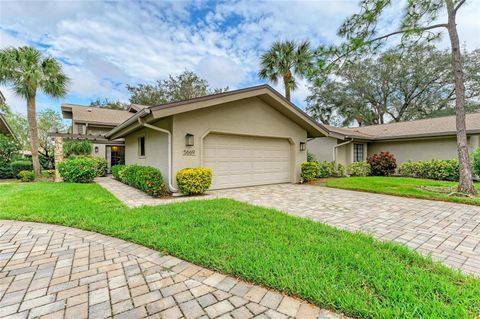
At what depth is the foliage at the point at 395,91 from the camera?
22170mm

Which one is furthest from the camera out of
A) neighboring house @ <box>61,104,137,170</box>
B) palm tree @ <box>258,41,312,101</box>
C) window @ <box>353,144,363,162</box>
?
window @ <box>353,144,363,162</box>

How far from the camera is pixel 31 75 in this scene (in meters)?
11.2

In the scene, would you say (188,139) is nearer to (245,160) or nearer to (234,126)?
(234,126)

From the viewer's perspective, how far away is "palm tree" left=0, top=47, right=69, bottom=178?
35.9 feet

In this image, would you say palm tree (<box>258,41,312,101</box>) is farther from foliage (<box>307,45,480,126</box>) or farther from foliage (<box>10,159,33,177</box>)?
foliage (<box>10,159,33,177</box>)

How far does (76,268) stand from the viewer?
9.01ft

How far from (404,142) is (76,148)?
20399 mm

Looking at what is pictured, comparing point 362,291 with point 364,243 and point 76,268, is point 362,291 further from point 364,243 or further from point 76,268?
point 76,268

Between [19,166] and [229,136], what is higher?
[229,136]

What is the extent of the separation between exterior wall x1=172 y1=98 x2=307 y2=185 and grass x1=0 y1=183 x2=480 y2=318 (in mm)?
2785

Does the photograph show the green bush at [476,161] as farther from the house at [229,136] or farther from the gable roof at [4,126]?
the gable roof at [4,126]

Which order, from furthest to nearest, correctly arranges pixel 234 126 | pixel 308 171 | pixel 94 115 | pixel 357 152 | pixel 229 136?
pixel 94 115, pixel 357 152, pixel 308 171, pixel 229 136, pixel 234 126

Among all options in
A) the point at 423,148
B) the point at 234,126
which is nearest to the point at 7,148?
the point at 234,126

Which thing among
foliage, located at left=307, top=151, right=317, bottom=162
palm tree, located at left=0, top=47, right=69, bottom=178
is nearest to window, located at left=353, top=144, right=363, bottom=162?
foliage, located at left=307, top=151, right=317, bottom=162
